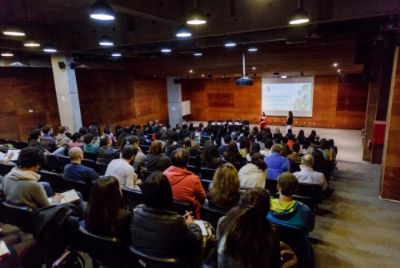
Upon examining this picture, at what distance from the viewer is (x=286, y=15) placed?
15.7 ft

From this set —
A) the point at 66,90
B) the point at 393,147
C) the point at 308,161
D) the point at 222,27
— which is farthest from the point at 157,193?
the point at 66,90

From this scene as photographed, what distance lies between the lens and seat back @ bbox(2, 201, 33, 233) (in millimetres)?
2531

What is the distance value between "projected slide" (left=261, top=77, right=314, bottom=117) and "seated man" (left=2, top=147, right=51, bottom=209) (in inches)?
575

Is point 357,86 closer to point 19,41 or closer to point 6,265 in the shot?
point 19,41

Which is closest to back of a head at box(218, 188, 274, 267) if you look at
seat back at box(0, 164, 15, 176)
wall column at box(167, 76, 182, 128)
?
seat back at box(0, 164, 15, 176)

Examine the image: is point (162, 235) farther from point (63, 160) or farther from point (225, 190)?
point (63, 160)

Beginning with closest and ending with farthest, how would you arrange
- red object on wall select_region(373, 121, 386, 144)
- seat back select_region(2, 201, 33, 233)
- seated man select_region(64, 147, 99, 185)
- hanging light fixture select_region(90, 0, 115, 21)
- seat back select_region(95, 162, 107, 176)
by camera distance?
seat back select_region(2, 201, 33, 233), hanging light fixture select_region(90, 0, 115, 21), seated man select_region(64, 147, 99, 185), seat back select_region(95, 162, 107, 176), red object on wall select_region(373, 121, 386, 144)

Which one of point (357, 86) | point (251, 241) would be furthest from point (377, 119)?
point (251, 241)

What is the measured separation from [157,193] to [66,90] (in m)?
7.91

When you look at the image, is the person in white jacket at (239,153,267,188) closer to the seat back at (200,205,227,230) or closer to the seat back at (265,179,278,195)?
the seat back at (265,179,278,195)

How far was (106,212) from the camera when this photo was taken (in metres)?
2.09

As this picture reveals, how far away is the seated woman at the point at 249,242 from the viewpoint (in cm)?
165

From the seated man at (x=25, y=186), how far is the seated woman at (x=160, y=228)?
1367 mm

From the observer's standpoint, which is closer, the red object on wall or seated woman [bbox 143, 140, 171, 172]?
seated woman [bbox 143, 140, 171, 172]
